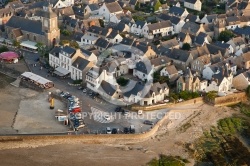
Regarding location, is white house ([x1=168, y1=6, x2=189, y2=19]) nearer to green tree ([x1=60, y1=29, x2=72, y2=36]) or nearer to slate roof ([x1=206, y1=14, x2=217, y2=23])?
slate roof ([x1=206, y1=14, x2=217, y2=23])

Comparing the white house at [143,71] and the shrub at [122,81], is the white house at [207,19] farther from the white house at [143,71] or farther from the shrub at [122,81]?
the shrub at [122,81]

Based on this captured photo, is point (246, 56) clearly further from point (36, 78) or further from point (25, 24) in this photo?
point (25, 24)

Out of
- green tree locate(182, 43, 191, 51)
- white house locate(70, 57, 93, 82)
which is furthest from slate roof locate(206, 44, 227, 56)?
white house locate(70, 57, 93, 82)

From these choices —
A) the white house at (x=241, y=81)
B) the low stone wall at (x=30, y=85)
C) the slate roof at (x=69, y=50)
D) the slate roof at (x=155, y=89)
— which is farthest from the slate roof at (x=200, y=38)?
the low stone wall at (x=30, y=85)

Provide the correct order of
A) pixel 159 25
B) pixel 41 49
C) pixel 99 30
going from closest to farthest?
pixel 41 49, pixel 99 30, pixel 159 25

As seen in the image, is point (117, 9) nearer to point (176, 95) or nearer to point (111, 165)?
Result: point (176, 95)

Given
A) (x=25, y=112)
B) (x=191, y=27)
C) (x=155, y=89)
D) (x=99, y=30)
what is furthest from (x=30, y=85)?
(x=191, y=27)

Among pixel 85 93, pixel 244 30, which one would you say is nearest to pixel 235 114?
pixel 85 93

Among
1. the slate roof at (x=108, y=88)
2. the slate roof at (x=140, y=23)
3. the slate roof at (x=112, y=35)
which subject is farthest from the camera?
the slate roof at (x=140, y=23)
